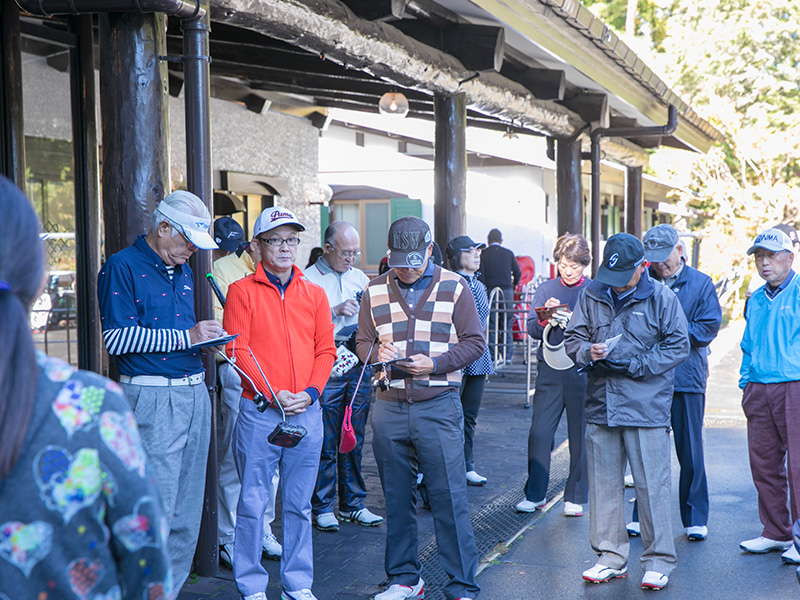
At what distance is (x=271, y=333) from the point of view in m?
4.06

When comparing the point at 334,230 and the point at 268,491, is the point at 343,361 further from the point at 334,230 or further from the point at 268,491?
the point at 334,230

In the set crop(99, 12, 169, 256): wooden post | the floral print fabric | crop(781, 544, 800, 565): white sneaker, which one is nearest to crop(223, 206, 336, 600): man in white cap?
crop(99, 12, 169, 256): wooden post

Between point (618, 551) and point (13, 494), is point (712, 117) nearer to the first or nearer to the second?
point (618, 551)

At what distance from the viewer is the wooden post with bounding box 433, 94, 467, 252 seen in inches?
310

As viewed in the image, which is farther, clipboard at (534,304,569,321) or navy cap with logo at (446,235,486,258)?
navy cap with logo at (446,235,486,258)

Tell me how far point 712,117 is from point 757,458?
16.9 m

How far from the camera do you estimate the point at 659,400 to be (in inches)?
178

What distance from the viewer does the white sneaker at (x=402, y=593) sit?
4.21 m

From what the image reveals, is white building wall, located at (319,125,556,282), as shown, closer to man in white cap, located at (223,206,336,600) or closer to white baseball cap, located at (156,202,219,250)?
man in white cap, located at (223,206,336,600)

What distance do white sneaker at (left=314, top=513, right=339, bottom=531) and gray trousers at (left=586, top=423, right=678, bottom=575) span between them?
166 centimetres

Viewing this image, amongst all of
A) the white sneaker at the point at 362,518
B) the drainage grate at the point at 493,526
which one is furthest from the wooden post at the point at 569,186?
the white sneaker at the point at 362,518

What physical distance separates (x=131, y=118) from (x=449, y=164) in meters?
4.21

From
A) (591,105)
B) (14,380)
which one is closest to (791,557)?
(14,380)

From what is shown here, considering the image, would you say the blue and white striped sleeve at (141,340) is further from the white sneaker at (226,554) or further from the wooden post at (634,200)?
the wooden post at (634,200)
